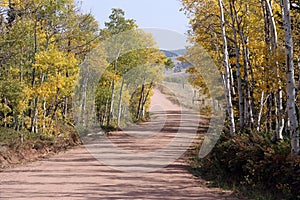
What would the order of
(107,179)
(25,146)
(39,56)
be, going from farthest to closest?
(39,56), (25,146), (107,179)

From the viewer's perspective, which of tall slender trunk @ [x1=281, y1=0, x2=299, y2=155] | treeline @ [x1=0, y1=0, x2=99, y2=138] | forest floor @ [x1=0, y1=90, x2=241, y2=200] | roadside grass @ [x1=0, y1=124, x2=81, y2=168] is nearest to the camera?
tall slender trunk @ [x1=281, y1=0, x2=299, y2=155]

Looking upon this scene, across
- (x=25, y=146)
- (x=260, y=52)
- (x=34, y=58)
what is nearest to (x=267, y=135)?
(x=260, y=52)

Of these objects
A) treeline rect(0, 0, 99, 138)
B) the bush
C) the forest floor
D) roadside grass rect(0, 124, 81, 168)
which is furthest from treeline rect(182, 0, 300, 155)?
roadside grass rect(0, 124, 81, 168)

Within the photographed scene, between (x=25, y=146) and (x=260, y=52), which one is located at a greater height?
(x=260, y=52)

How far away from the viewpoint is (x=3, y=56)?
17.4m

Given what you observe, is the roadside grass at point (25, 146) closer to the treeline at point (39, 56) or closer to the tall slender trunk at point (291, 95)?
the treeline at point (39, 56)

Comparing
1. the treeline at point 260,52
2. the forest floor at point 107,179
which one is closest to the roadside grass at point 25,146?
the forest floor at point 107,179

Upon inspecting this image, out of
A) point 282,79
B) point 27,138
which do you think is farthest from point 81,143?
point 282,79

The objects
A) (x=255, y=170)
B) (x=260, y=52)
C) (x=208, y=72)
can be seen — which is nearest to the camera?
(x=255, y=170)

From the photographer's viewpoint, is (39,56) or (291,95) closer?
(291,95)

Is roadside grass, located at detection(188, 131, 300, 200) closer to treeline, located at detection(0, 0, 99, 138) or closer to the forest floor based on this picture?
the forest floor

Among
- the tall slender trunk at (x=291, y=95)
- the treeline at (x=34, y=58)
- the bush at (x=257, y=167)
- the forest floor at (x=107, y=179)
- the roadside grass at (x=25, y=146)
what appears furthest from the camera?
the treeline at (x=34, y=58)

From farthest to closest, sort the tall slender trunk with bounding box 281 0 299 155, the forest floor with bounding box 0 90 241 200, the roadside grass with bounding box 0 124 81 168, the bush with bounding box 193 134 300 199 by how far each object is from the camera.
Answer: the roadside grass with bounding box 0 124 81 168
the forest floor with bounding box 0 90 241 200
the tall slender trunk with bounding box 281 0 299 155
the bush with bounding box 193 134 300 199

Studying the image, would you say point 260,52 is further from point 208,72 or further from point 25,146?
point 25,146
